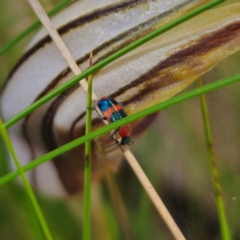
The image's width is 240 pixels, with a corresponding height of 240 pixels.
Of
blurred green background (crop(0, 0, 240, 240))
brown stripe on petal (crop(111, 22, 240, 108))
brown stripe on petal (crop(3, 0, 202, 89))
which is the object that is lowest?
blurred green background (crop(0, 0, 240, 240))

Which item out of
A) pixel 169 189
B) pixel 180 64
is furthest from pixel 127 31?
pixel 169 189

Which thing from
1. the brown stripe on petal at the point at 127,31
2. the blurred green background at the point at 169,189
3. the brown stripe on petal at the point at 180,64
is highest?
the brown stripe on petal at the point at 127,31

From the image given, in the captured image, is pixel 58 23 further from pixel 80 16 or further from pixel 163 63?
pixel 163 63

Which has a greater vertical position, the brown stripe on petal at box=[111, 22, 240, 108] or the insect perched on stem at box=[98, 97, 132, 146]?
the brown stripe on petal at box=[111, 22, 240, 108]

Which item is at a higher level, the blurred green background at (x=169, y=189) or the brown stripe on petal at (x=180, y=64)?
the brown stripe on petal at (x=180, y=64)

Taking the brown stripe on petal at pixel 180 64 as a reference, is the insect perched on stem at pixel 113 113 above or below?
below

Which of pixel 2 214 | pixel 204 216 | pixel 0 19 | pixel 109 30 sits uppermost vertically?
pixel 0 19

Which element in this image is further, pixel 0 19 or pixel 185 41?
pixel 0 19

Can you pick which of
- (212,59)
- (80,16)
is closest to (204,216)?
(212,59)
